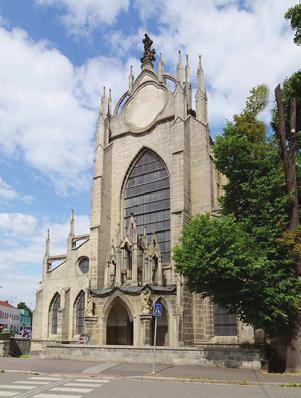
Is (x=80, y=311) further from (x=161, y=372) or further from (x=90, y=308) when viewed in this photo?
(x=161, y=372)

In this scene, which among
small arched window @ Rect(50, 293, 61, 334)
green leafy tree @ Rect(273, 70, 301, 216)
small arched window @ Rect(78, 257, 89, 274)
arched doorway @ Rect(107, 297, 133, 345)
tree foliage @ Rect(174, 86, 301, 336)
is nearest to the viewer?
tree foliage @ Rect(174, 86, 301, 336)

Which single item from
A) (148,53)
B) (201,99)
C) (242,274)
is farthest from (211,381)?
(148,53)

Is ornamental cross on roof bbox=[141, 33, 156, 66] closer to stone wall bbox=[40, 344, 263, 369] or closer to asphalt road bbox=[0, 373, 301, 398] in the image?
stone wall bbox=[40, 344, 263, 369]

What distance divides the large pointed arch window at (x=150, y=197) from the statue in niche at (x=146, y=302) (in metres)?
3.97

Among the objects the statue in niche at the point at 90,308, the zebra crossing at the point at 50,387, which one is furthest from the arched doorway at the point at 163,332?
the zebra crossing at the point at 50,387

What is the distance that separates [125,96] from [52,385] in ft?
87.7

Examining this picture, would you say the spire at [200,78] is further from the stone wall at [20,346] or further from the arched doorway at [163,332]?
the stone wall at [20,346]

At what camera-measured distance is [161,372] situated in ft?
46.4

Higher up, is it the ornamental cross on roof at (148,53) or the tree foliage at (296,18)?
the ornamental cross on roof at (148,53)

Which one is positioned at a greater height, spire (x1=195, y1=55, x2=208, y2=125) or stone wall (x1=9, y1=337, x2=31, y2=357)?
spire (x1=195, y1=55, x2=208, y2=125)

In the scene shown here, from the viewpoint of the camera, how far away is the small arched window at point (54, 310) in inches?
1261

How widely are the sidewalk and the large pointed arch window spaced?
11775 mm

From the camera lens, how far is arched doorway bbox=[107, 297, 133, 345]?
26892 mm

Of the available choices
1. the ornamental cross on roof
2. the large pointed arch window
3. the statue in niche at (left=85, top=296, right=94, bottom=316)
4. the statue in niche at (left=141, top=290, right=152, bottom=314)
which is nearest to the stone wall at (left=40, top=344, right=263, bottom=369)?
the statue in niche at (left=141, top=290, right=152, bottom=314)
